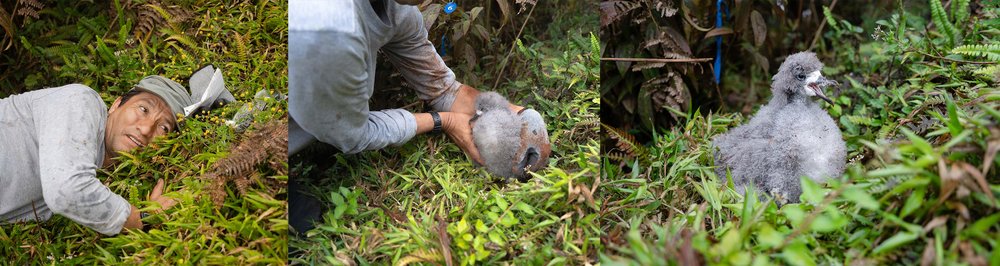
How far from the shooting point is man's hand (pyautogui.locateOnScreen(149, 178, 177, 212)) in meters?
2.29

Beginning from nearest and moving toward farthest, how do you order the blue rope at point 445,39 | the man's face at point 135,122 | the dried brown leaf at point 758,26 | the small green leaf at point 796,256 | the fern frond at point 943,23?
the small green leaf at point 796,256, the blue rope at point 445,39, the man's face at point 135,122, the fern frond at point 943,23, the dried brown leaf at point 758,26

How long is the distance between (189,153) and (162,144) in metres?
0.10

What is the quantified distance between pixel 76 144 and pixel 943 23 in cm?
311

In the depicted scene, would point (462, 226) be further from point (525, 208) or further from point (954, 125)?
point (954, 125)

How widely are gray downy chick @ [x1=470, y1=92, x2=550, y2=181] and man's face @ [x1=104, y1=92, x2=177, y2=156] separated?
1.13 m

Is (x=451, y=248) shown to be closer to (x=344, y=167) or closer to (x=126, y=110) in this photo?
(x=344, y=167)

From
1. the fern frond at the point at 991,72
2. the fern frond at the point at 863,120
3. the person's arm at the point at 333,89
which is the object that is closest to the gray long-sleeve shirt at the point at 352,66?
the person's arm at the point at 333,89

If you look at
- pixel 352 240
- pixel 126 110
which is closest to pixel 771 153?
pixel 352 240

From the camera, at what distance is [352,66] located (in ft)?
6.15

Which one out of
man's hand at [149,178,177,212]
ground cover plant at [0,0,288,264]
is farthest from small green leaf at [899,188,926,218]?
man's hand at [149,178,177,212]

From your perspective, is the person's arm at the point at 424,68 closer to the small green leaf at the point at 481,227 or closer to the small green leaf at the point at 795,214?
the small green leaf at the point at 481,227

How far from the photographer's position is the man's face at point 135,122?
93.2 inches

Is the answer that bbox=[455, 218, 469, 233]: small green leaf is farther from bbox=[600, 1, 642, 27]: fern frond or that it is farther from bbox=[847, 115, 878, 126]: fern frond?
bbox=[847, 115, 878, 126]: fern frond

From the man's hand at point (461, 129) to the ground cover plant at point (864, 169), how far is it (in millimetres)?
405
